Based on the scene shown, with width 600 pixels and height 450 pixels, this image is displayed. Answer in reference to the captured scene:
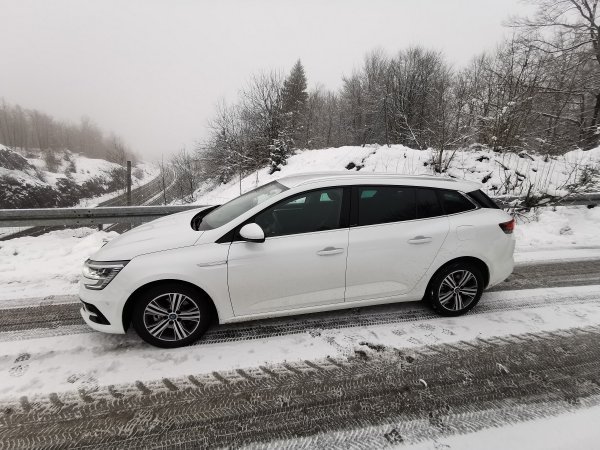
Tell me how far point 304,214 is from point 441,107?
1237cm

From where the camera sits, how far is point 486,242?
373cm

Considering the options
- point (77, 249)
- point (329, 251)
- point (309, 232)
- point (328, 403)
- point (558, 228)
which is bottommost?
point (328, 403)

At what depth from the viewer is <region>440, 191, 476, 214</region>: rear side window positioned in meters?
3.73

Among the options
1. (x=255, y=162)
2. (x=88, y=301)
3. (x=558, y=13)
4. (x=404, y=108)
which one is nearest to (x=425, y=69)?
(x=404, y=108)

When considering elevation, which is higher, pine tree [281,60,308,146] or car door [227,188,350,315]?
pine tree [281,60,308,146]

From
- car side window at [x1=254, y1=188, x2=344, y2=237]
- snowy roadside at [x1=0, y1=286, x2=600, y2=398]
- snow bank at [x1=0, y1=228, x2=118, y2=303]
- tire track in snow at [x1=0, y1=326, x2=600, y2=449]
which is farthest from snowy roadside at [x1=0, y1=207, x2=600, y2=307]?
car side window at [x1=254, y1=188, x2=344, y2=237]

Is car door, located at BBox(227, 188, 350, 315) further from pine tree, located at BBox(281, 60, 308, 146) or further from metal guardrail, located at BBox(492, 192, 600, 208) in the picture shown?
pine tree, located at BBox(281, 60, 308, 146)

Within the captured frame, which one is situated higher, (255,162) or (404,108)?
(404,108)

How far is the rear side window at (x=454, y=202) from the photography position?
12.2ft

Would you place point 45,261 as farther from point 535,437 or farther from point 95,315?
point 535,437

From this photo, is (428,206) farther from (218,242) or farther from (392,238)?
(218,242)

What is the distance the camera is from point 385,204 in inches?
140

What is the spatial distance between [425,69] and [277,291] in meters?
40.5

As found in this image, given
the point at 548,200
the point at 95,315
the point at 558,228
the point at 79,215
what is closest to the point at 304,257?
the point at 95,315
